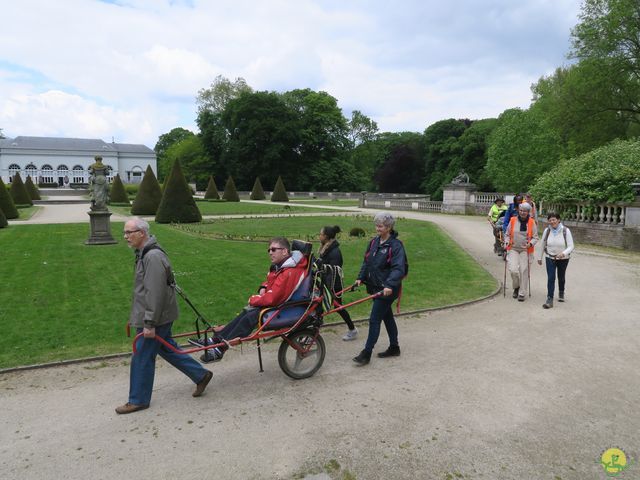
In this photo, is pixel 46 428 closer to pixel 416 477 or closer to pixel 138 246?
pixel 138 246

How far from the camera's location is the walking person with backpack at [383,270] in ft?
18.0

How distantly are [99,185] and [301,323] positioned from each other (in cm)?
1410

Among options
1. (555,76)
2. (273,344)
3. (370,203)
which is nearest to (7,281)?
(273,344)

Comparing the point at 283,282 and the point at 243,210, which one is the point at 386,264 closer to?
the point at 283,282

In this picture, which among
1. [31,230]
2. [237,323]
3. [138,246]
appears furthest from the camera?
[31,230]

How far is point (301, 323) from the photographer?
501 cm

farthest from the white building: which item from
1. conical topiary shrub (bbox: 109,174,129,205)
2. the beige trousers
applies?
the beige trousers

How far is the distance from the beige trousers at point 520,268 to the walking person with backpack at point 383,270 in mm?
4248

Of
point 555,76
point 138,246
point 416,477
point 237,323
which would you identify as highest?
point 555,76

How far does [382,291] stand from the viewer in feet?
17.6

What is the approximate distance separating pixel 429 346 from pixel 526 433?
2.26m

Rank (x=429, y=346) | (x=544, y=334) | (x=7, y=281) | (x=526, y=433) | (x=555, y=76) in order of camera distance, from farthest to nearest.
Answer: (x=555, y=76) < (x=7, y=281) < (x=544, y=334) < (x=429, y=346) < (x=526, y=433)

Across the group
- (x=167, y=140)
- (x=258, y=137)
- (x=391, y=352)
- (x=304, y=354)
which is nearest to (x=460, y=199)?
(x=391, y=352)

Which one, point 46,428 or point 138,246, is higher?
point 138,246
